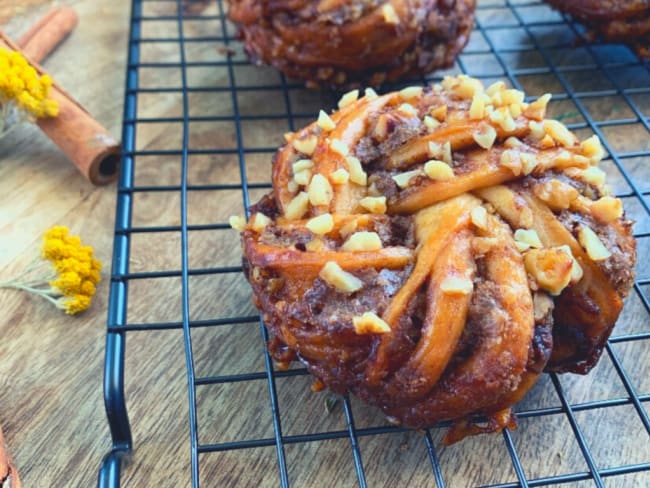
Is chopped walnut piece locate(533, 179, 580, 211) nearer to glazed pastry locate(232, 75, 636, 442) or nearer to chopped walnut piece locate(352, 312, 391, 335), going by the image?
glazed pastry locate(232, 75, 636, 442)

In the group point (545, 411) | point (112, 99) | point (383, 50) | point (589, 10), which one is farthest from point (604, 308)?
point (112, 99)

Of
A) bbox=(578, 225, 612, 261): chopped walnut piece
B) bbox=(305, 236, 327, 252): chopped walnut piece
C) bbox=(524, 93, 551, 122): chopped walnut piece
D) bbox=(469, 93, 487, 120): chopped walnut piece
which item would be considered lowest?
bbox=(578, 225, 612, 261): chopped walnut piece

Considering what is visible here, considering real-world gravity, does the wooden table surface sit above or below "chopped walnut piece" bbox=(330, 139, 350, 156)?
below

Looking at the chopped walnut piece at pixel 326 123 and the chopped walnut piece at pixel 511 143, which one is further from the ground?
the chopped walnut piece at pixel 326 123

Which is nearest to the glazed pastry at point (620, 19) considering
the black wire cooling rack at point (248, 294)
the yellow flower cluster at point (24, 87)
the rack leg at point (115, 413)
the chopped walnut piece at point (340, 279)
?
the black wire cooling rack at point (248, 294)

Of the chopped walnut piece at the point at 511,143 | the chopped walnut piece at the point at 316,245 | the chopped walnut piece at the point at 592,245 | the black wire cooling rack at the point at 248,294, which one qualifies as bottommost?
the black wire cooling rack at the point at 248,294

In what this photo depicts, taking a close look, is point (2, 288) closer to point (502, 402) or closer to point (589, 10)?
point (502, 402)

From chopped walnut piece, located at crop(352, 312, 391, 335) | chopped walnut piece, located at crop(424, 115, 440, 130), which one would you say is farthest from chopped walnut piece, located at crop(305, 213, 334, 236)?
chopped walnut piece, located at crop(424, 115, 440, 130)

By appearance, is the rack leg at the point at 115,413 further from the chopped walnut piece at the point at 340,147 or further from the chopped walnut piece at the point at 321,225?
the chopped walnut piece at the point at 340,147
